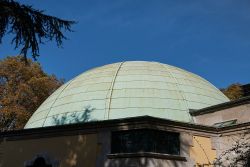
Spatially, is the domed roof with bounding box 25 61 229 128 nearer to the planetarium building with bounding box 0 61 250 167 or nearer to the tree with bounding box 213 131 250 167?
the planetarium building with bounding box 0 61 250 167

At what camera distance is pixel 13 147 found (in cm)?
1734

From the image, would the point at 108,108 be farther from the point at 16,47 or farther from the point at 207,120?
the point at 16,47

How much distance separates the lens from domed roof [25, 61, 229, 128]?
18.0 m

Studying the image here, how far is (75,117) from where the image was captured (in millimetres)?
18203

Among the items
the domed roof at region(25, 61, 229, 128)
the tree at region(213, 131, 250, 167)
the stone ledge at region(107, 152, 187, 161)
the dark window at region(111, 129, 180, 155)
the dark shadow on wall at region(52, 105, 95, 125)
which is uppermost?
the domed roof at region(25, 61, 229, 128)

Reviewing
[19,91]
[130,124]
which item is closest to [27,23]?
[130,124]

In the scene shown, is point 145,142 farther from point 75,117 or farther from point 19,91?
point 19,91

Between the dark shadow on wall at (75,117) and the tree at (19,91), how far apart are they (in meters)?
12.9

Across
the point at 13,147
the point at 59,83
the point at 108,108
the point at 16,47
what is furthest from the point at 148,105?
the point at 59,83

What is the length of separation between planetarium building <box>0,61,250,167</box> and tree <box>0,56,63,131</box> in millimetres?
10547

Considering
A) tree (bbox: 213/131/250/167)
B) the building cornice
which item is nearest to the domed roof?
the building cornice

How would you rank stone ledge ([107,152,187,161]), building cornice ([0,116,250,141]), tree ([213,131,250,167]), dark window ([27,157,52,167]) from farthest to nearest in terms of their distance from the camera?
dark window ([27,157,52,167]) → building cornice ([0,116,250,141]) → stone ledge ([107,152,187,161]) → tree ([213,131,250,167])

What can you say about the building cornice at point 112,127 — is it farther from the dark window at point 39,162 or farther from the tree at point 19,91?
the tree at point 19,91

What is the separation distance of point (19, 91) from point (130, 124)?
19.1m
